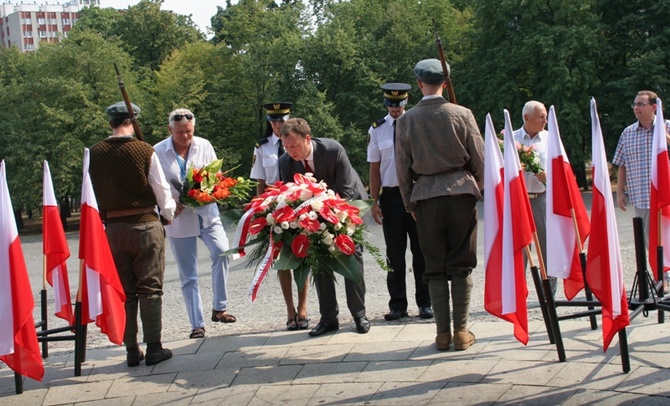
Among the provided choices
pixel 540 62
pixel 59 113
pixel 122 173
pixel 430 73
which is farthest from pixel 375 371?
pixel 59 113

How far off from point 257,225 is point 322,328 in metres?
1.33

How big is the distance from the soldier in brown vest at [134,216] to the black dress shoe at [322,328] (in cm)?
128

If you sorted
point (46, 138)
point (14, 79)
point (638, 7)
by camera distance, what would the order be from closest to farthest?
1. point (638, 7)
2. point (46, 138)
3. point (14, 79)

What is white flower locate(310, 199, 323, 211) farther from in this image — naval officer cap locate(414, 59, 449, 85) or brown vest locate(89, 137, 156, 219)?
brown vest locate(89, 137, 156, 219)

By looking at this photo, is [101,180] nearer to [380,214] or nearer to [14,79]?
[380,214]

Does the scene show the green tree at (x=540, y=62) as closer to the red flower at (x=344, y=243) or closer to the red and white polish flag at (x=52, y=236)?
the red flower at (x=344, y=243)

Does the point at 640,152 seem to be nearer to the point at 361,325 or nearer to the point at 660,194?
the point at 660,194

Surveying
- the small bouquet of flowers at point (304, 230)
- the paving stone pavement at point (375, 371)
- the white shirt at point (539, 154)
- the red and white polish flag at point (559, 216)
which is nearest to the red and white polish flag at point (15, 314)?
the paving stone pavement at point (375, 371)

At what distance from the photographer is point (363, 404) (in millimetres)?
5473

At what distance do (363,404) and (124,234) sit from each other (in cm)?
252

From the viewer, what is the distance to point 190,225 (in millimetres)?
8109

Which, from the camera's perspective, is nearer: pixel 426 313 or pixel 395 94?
pixel 426 313

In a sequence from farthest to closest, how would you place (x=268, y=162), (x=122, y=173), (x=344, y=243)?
(x=268, y=162), (x=122, y=173), (x=344, y=243)

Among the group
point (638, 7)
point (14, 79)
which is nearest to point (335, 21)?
point (638, 7)
